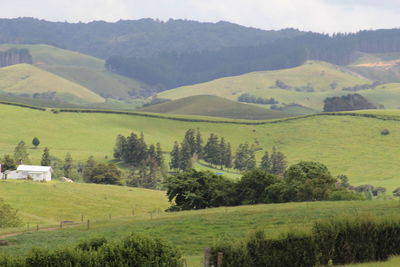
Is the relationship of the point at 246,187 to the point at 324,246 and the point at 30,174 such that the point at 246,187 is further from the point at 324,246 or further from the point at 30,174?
the point at 324,246

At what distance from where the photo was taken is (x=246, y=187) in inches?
4535

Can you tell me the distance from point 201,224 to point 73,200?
6260cm

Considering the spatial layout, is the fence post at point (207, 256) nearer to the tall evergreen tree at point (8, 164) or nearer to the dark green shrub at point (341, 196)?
the dark green shrub at point (341, 196)

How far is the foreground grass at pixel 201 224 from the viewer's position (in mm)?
66938

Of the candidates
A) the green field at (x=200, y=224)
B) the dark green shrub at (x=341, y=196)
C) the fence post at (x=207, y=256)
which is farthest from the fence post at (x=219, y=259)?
the dark green shrub at (x=341, y=196)

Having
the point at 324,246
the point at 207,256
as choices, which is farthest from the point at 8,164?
the point at 207,256

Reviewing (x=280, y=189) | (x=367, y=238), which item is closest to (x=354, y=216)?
(x=367, y=238)

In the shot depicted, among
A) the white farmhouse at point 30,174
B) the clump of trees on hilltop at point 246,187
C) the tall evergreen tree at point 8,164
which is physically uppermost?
the clump of trees on hilltop at point 246,187

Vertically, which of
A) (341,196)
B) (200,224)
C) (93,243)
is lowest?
(341,196)

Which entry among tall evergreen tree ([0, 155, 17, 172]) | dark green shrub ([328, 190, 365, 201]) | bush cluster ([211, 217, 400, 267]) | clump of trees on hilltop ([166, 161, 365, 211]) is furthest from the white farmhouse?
bush cluster ([211, 217, 400, 267])

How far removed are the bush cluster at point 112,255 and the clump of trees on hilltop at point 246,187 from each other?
69.7 metres

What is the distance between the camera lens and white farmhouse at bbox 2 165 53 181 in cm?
16312

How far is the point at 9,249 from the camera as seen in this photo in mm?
63469

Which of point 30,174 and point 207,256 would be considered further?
Answer: point 30,174
